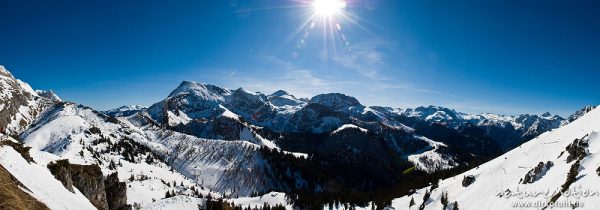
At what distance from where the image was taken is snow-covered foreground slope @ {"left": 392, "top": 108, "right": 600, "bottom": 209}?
75.2 meters

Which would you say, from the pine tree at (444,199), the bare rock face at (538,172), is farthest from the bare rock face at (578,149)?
the pine tree at (444,199)

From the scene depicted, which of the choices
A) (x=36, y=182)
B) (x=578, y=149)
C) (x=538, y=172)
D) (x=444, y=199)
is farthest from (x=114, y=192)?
(x=578, y=149)

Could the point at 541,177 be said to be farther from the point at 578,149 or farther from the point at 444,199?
the point at 444,199

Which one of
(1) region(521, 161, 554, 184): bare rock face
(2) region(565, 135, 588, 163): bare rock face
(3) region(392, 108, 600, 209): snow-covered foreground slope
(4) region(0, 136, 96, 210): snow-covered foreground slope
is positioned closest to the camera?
(4) region(0, 136, 96, 210): snow-covered foreground slope

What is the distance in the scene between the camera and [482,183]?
431ft

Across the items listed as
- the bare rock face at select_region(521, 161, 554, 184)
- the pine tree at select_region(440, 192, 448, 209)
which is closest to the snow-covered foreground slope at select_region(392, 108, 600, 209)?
the bare rock face at select_region(521, 161, 554, 184)

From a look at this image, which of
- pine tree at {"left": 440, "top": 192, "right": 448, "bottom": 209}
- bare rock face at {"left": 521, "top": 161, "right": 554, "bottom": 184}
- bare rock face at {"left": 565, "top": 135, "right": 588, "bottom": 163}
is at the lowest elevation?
pine tree at {"left": 440, "top": 192, "right": 448, "bottom": 209}

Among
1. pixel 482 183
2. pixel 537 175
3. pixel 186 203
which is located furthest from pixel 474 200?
pixel 186 203

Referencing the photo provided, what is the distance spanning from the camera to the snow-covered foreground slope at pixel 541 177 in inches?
2960

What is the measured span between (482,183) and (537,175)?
98.4ft

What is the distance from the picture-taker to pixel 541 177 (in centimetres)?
9962

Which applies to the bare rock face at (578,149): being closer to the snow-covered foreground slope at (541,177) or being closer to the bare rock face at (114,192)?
the snow-covered foreground slope at (541,177)

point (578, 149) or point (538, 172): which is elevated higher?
point (578, 149)

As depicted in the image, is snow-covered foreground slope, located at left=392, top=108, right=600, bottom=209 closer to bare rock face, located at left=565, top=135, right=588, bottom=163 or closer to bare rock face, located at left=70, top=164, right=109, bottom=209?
bare rock face, located at left=565, top=135, right=588, bottom=163
